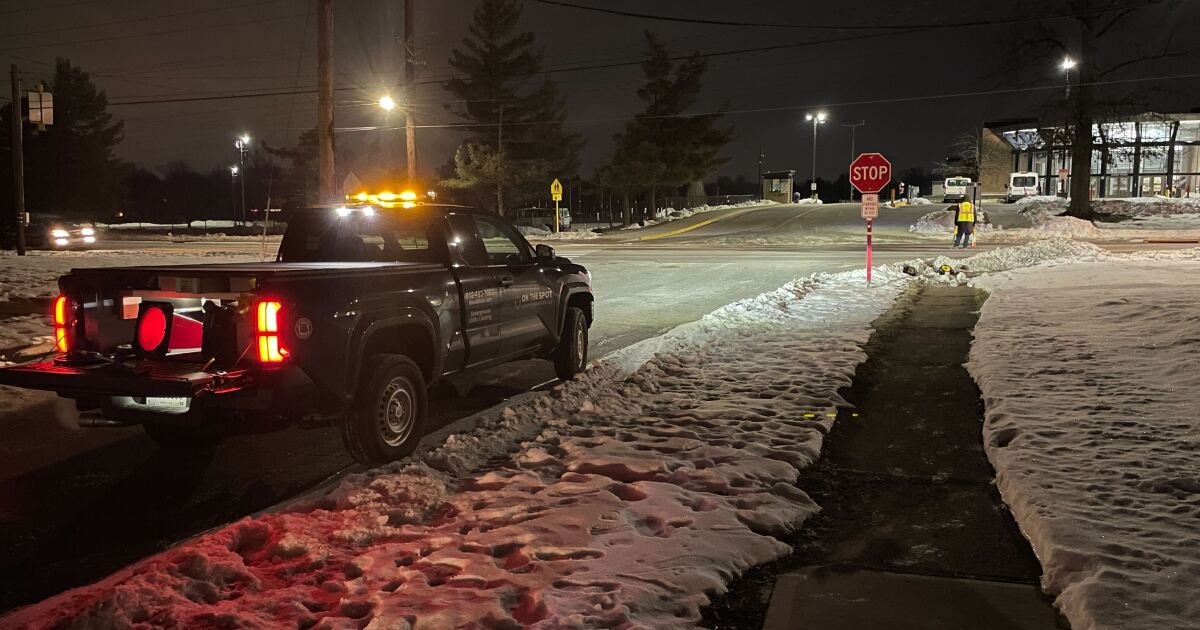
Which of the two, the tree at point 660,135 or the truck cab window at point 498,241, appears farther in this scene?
the tree at point 660,135

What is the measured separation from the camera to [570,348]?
28.3 feet

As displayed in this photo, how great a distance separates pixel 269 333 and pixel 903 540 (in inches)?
151

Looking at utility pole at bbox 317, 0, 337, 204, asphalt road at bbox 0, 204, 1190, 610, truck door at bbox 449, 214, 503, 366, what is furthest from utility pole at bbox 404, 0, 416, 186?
truck door at bbox 449, 214, 503, 366

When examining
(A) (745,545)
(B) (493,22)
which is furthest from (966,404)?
(B) (493,22)

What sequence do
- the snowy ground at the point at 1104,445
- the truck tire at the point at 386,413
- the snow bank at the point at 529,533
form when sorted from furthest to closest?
the truck tire at the point at 386,413, the snowy ground at the point at 1104,445, the snow bank at the point at 529,533

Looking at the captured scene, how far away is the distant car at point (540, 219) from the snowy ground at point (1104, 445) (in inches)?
1754

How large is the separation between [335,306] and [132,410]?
1422 millimetres

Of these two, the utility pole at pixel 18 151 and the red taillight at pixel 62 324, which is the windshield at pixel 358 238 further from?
the utility pole at pixel 18 151

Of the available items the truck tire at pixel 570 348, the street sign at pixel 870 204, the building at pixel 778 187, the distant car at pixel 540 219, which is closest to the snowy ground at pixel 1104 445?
the truck tire at pixel 570 348

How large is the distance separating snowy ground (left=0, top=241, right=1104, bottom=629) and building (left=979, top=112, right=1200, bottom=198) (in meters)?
59.9

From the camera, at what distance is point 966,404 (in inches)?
292

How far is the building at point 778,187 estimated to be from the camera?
79938mm

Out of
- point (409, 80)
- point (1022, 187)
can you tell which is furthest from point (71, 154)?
point (1022, 187)

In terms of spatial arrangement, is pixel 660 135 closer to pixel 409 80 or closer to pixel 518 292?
pixel 409 80
